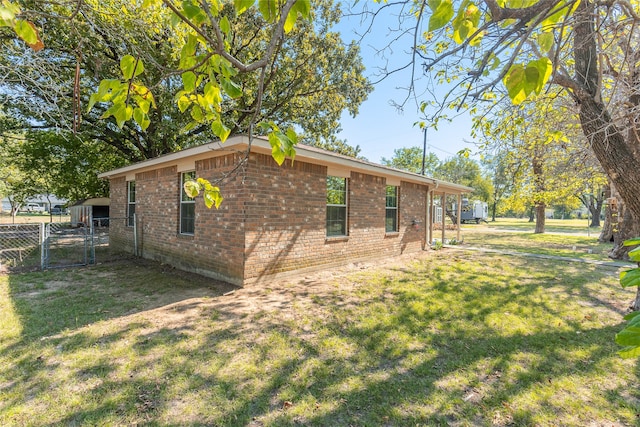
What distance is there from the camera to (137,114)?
180 centimetres

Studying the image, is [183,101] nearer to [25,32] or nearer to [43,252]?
[25,32]

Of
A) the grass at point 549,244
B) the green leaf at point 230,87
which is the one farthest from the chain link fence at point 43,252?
the grass at point 549,244

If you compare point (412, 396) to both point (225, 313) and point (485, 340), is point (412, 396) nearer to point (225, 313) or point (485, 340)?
point (485, 340)

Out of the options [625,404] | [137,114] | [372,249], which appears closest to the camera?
[137,114]

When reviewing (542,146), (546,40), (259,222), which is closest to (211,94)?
(546,40)

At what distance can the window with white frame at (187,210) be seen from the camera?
727cm

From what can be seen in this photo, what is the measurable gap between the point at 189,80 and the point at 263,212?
429cm

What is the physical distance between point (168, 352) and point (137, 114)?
278 cm

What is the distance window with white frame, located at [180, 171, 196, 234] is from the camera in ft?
23.9

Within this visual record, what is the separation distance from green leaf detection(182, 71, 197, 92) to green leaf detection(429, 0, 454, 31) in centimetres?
144

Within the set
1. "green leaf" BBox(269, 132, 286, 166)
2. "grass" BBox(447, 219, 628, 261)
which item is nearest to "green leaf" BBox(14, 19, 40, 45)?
"green leaf" BBox(269, 132, 286, 166)

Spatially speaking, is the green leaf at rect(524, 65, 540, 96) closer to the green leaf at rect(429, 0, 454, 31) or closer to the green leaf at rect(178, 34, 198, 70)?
the green leaf at rect(429, 0, 454, 31)

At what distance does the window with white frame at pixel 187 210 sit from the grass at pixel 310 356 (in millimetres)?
1783

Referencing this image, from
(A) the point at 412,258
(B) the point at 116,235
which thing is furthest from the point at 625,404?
(B) the point at 116,235
